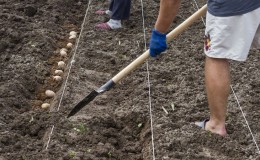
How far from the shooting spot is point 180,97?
424 cm

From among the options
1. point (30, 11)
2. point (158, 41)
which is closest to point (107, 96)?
point (158, 41)

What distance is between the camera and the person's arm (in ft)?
10.6

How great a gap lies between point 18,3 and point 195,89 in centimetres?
328

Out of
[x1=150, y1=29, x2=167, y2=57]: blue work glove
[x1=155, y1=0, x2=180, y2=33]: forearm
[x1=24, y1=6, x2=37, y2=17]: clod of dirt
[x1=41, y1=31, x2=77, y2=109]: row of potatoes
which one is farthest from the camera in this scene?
[x1=24, y1=6, x2=37, y2=17]: clod of dirt

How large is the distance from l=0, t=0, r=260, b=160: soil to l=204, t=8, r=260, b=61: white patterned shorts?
27.3 inches

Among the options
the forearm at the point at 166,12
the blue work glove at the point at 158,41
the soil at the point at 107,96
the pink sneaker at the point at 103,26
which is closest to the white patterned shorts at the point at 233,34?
the forearm at the point at 166,12

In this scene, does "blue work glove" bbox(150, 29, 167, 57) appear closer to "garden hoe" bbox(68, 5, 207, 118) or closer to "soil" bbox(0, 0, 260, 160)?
"garden hoe" bbox(68, 5, 207, 118)

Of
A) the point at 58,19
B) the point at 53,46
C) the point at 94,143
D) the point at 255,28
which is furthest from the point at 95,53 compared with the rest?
the point at 255,28

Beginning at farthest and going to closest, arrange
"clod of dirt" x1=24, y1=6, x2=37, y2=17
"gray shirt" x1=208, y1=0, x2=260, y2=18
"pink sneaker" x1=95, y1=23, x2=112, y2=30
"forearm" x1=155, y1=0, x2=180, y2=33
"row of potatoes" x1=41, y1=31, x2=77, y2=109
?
"clod of dirt" x1=24, y1=6, x2=37, y2=17
"pink sneaker" x1=95, y1=23, x2=112, y2=30
"row of potatoes" x1=41, y1=31, x2=77, y2=109
"forearm" x1=155, y1=0, x2=180, y2=33
"gray shirt" x1=208, y1=0, x2=260, y2=18

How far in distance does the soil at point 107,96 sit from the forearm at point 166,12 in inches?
32.3

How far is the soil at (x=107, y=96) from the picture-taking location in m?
3.48

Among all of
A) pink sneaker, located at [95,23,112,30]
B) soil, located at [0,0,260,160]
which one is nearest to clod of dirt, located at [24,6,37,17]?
soil, located at [0,0,260,160]

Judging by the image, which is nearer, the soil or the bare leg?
the bare leg

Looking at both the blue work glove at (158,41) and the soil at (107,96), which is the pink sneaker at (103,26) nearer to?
the soil at (107,96)
